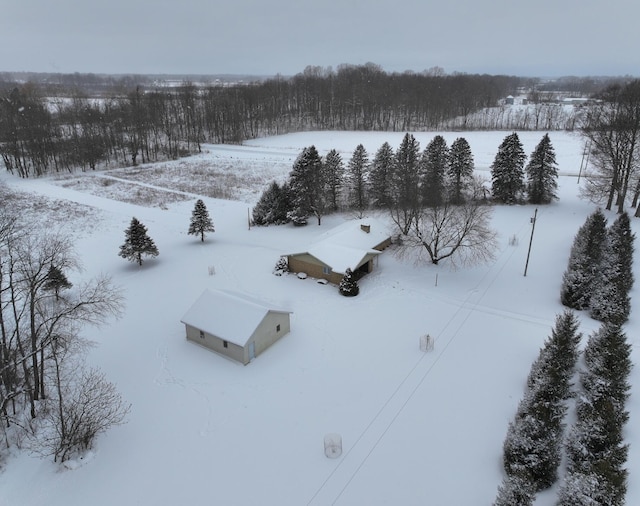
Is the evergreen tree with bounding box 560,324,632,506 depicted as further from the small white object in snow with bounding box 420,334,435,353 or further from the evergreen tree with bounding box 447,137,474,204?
the evergreen tree with bounding box 447,137,474,204

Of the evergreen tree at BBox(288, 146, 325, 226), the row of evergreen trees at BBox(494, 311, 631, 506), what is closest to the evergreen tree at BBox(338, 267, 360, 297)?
the row of evergreen trees at BBox(494, 311, 631, 506)

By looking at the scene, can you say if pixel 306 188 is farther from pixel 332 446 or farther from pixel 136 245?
pixel 332 446

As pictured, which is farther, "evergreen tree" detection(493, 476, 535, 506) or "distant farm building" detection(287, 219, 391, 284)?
"distant farm building" detection(287, 219, 391, 284)

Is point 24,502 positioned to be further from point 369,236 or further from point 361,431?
point 369,236

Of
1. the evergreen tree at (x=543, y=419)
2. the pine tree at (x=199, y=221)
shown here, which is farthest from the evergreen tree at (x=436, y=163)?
the evergreen tree at (x=543, y=419)

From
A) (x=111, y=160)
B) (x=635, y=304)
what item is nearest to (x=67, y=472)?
(x=635, y=304)
